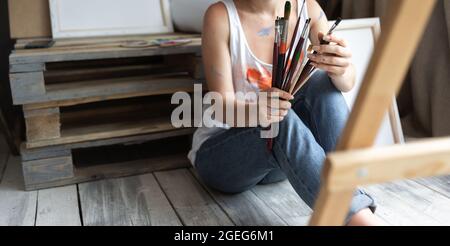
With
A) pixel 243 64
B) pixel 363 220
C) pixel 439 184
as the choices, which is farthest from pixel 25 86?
pixel 439 184

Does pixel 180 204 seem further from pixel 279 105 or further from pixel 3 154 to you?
pixel 3 154

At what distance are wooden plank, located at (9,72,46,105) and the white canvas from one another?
A: 29cm

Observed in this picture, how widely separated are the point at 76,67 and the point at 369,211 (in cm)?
110

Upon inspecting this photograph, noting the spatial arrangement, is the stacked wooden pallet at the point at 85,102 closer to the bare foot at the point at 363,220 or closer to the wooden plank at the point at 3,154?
the wooden plank at the point at 3,154

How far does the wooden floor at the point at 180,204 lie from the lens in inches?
40.3

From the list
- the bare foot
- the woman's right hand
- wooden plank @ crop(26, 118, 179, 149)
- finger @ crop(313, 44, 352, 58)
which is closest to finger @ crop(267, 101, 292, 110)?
the woman's right hand

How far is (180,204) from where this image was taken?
1.10 metres

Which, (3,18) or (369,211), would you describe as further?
(3,18)

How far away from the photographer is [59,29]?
1369mm

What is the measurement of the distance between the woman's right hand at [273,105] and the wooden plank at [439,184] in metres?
0.53

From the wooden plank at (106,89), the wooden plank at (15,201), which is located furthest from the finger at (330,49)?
the wooden plank at (15,201)
